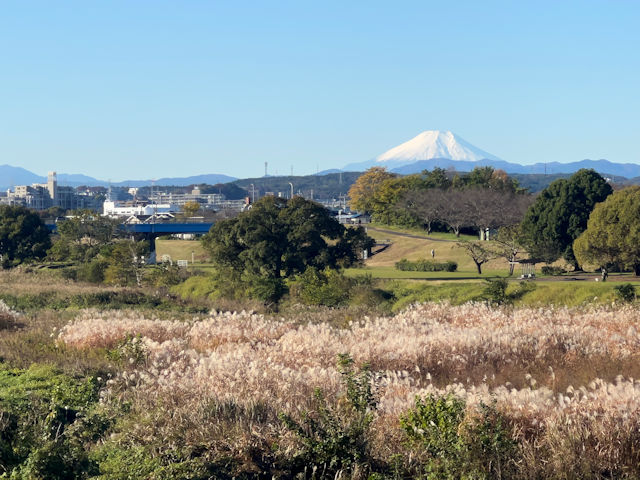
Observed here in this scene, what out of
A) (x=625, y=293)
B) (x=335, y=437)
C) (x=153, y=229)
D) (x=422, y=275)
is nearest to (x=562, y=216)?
(x=422, y=275)

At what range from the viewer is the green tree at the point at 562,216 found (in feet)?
179

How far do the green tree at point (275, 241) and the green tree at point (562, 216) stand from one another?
17180 millimetres

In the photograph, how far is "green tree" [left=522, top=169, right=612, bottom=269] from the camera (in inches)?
2153

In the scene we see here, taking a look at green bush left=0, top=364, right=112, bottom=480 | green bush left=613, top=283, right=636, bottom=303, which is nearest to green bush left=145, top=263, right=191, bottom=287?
green bush left=613, top=283, right=636, bottom=303

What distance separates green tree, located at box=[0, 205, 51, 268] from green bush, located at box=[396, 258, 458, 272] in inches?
1144

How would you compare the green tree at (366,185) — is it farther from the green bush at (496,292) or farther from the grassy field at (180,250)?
the green bush at (496,292)

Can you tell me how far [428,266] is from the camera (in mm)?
60062

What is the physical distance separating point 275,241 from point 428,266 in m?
19.9

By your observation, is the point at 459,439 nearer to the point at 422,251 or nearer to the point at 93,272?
the point at 93,272

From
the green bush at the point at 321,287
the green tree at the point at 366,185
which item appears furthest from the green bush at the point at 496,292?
the green tree at the point at 366,185

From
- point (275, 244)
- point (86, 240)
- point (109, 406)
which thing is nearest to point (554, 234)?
point (275, 244)

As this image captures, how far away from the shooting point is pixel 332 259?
1748 inches

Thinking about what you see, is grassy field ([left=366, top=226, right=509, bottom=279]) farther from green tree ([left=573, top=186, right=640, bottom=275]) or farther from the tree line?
green tree ([left=573, top=186, right=640, bottom=275])

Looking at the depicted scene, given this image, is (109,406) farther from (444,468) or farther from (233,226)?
(233,226)
